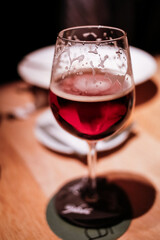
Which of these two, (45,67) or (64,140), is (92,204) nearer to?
(64,140)

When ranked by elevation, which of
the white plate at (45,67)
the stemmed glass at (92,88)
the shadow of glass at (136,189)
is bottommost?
the shadow of glass at (136,189)

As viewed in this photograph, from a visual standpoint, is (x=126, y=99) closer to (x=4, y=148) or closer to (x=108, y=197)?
(x=108, y=197)

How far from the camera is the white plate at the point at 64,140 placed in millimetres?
777

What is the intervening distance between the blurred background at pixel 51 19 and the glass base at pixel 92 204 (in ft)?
6.28

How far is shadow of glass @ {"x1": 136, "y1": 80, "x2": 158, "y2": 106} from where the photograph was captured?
3.45 feet

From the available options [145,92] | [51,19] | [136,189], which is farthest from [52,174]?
[51,19]

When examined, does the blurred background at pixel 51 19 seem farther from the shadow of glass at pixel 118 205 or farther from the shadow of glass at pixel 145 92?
the shadow of glass at pixel 118 205

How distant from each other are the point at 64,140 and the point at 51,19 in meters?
2.10

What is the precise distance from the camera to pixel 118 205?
65cm

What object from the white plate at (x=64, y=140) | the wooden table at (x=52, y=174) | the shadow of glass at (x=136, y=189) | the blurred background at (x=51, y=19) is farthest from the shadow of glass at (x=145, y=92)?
the blurred background at (x=51, y=19)

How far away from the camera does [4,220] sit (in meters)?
0.62

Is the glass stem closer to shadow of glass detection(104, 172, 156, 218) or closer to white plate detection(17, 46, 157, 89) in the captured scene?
shadow of glass detection(104, 172, 156, 218)

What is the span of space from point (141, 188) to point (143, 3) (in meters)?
2.42

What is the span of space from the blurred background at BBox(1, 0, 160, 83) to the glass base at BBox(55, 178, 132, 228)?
1.92 meters
